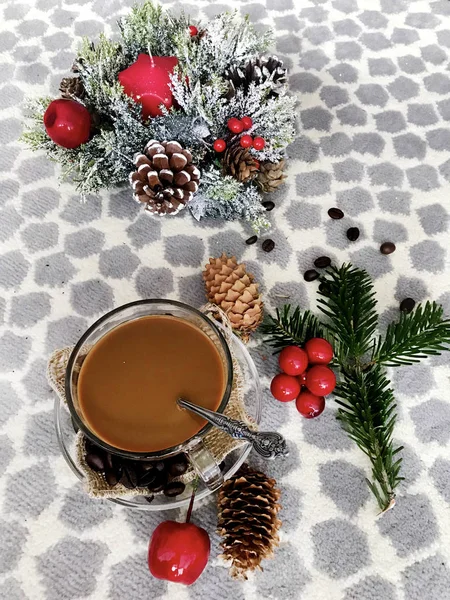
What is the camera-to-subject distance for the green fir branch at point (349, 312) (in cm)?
73

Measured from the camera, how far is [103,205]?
2.96ft

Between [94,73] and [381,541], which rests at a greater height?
[94,73]

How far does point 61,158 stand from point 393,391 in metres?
0.65

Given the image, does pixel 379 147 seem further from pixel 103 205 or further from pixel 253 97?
pixel 103 205

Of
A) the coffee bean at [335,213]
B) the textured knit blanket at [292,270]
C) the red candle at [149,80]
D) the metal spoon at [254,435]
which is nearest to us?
the metal spoon at [254,435]

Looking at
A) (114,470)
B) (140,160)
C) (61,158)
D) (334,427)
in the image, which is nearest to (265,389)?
(334,427)

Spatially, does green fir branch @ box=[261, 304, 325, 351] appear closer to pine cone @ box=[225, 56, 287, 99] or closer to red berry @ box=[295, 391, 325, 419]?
red berry @ box=[295, 391, 325, 419]

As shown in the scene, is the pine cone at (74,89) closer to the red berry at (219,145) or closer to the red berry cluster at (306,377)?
the red berry at (219,145)

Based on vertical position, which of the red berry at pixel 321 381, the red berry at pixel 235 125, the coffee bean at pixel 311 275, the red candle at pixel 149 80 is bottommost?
the red berry at pixel 321 381

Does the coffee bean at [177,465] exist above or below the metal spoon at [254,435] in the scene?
below

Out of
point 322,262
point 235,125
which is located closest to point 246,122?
point 235,125

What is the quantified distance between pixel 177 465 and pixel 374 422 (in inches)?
11.2

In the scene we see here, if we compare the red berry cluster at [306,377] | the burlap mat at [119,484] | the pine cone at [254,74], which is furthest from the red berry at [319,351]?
the pine cone at [254,74]

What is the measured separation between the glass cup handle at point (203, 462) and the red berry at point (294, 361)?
183 millimetres
